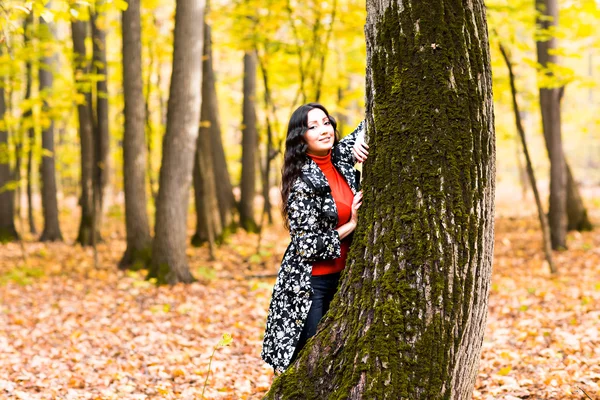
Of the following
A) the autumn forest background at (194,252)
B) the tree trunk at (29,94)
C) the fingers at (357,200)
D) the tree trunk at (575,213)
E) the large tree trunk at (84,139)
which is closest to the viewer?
the fingers at (357,200)

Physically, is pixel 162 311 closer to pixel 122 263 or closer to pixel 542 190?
pixel 122 263

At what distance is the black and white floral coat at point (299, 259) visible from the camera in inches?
125

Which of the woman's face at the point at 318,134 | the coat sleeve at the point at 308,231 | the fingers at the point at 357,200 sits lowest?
the coat sleeve at the point at 308,231

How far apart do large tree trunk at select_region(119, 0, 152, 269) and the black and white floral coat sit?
7987 millimetres

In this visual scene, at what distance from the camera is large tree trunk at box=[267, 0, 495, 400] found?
2615 mm

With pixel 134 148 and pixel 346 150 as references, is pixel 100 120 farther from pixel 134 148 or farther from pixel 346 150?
pixel 346 150

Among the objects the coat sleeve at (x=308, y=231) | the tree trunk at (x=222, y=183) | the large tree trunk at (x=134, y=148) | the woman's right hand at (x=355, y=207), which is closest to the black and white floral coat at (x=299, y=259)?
the coat sleeve at (x=308, y=231)

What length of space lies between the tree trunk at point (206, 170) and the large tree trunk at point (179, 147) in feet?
6.47

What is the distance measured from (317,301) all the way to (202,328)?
14.1 feet

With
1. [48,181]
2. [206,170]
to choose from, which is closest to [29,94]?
[48,181]

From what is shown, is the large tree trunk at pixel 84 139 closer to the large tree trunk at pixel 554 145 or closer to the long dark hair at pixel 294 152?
the large tree trunk at pixel 554 145

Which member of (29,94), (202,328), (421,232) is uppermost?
(29,94)

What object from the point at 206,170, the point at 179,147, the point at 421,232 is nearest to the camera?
the point at 421,232

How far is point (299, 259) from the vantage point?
3236 millimetres
